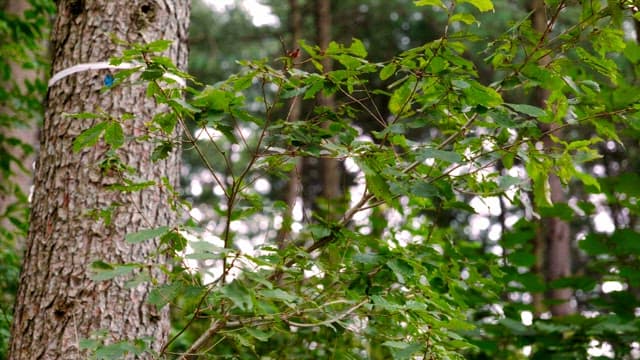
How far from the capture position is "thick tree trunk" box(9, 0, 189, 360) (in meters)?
1.91

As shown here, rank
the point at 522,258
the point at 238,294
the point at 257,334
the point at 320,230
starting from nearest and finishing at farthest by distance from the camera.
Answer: the point at 238,294 < the point at 257,334 < the point at 320,230 < the point at 522,258

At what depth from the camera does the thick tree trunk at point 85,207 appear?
1909 mm

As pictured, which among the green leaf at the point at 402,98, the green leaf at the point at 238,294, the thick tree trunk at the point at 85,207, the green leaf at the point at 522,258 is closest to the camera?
the green leaf at the point at 238,294

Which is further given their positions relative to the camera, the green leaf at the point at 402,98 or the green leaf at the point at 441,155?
the green leaf at the point at 402,98

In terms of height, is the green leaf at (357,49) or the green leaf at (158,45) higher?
the green leaf at (357,49)

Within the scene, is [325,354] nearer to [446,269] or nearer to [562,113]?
[446,269]

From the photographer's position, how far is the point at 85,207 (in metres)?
1.99

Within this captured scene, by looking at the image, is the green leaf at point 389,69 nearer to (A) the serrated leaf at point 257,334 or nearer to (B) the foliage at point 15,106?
(A) the serrated leaf at point 257,334

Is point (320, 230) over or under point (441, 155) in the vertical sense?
under

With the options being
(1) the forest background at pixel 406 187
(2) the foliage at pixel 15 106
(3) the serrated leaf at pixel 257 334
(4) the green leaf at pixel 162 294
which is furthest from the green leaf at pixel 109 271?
(2) the foliage at pixel 15 106

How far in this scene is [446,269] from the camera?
2.00m

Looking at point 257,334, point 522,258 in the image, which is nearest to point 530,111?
point 257,334

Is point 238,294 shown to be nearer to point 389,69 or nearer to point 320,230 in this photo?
point 320,230

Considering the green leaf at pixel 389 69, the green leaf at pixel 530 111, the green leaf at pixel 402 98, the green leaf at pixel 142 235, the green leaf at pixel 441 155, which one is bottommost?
the green leaf at pixel 142 235
